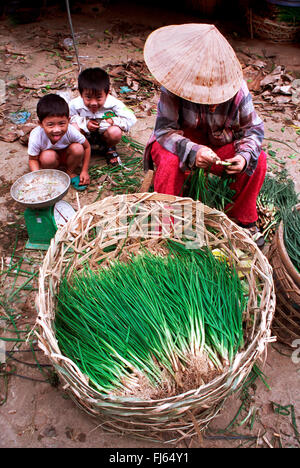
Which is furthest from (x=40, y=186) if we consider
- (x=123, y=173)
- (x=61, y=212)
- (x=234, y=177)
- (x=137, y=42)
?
(x=137, y=42)

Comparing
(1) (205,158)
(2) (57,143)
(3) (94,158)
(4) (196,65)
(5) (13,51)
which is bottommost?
(3) (94,158)

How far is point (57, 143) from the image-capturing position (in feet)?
9.20

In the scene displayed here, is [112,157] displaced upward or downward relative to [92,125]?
downward

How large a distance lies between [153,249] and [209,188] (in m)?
0.51

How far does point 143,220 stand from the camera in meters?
2.16

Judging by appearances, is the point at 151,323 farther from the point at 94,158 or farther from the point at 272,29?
the point at 272,29

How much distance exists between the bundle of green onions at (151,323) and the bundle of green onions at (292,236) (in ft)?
1.02

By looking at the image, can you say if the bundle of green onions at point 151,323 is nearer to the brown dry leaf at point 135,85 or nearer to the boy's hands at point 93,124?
the boy's hands at point 93,124

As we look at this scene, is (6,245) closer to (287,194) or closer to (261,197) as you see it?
(261,197)

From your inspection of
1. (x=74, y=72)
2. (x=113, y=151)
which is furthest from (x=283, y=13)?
(x=113, y=151)

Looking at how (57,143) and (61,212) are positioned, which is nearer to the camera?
(61,212)

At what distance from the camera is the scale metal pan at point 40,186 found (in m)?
2.41

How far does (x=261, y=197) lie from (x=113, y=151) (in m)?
1.27

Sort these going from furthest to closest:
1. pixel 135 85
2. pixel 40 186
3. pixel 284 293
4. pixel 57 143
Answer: pixel 135 85
pixel 57 143
pixel 40 186
pixel 284 293
